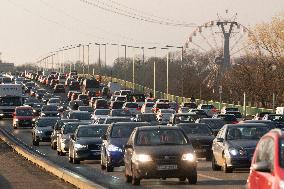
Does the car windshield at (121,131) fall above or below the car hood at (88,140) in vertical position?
above

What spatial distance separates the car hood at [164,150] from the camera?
2606cm

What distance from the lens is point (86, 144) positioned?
3775cm

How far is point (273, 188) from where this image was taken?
44.2 feet

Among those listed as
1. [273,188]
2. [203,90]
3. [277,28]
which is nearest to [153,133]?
[273,188]

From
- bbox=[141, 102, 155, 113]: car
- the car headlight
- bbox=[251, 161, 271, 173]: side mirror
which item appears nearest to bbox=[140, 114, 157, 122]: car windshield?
bbox=[141, 102, 155, 113]: car

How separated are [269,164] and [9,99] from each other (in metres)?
83.4

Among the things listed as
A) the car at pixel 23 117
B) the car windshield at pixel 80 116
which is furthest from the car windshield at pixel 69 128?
the car at pixel 23 117

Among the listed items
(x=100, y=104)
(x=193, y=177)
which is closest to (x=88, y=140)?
(x=193, y=177)

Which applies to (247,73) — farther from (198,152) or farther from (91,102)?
(198,152)

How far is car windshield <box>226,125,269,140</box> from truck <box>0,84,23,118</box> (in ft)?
217

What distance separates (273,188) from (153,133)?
13899 millimetres

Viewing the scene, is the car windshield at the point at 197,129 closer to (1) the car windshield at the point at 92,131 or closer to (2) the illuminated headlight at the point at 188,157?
(1) the car windshield at the point at 92,131

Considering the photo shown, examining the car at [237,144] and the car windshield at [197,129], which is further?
the car windshield at [197,129]

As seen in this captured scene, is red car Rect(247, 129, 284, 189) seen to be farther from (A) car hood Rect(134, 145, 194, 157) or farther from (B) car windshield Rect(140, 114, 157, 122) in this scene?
(B) car windshield Rect(140, 114, 157, 122)
